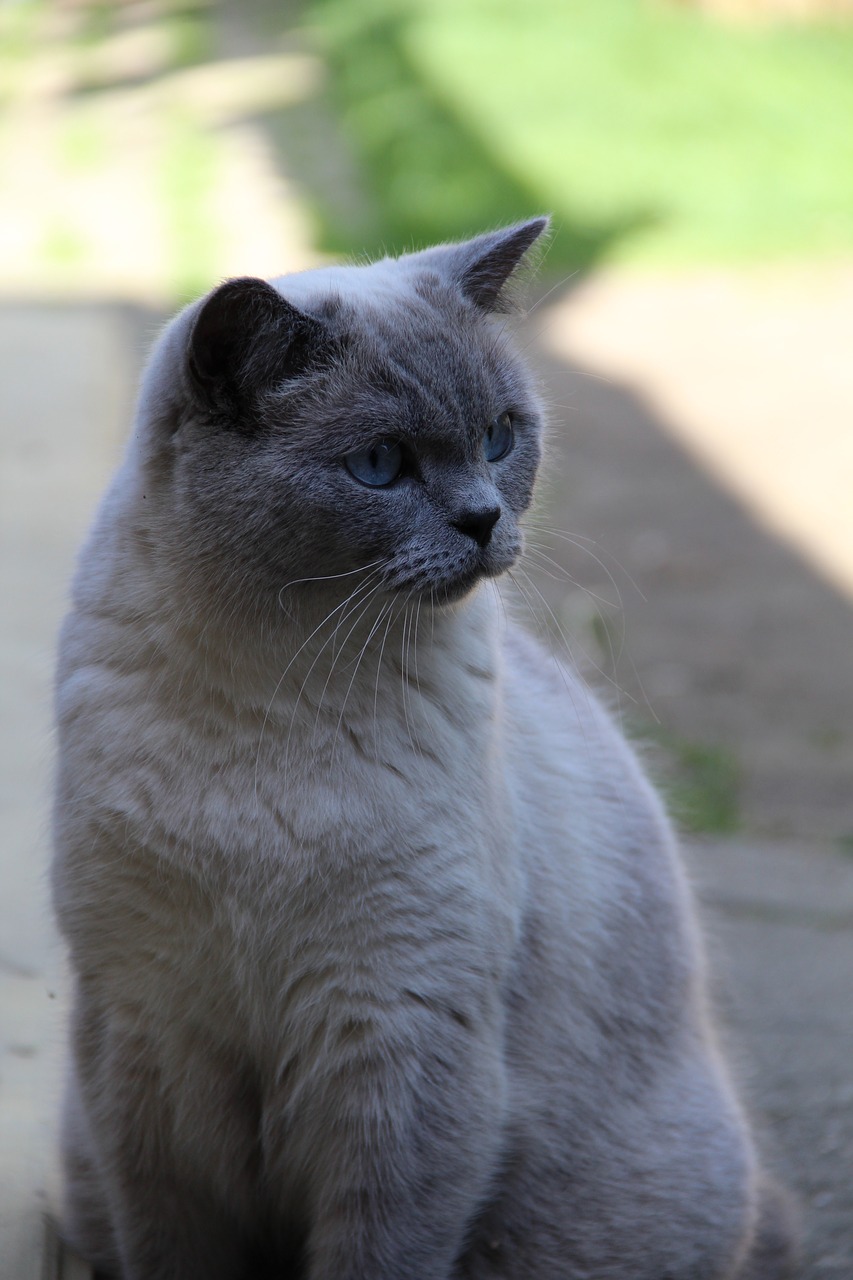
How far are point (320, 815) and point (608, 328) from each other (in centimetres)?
482

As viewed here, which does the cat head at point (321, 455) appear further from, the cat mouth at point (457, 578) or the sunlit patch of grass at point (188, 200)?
the sunlit patch of grass at point (188, 200)

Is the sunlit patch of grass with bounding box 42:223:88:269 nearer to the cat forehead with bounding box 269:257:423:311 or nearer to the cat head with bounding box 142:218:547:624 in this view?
the cat forehead with bounding box 269:257:423:311

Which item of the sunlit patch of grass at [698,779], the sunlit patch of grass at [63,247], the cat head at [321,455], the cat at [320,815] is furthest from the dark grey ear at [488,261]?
the sunlit patch of grass at [63,247]

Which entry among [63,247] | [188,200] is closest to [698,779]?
[63,247]

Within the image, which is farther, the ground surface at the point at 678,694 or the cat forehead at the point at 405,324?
the ground surface at the point at 678,694

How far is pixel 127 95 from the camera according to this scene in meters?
10.2

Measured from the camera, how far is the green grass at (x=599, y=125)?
697 cm

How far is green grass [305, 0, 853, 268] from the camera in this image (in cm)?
697

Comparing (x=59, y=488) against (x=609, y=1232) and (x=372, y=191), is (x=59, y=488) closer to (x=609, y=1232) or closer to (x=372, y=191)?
(x=609, y=1232)

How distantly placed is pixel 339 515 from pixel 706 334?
4.90 meters

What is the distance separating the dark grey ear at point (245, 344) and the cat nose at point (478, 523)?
24 centimetres

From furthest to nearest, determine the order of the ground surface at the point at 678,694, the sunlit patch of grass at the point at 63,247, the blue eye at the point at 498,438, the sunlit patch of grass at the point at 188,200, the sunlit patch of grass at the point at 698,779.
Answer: the sunlit patch of grass at the point at 63,247 → the sunlit patch of grass at the point at 188,200 → the sunlit patch of grass at the point at 698,779 → the ground surface at the point at 678,694 → the blue eye at the point at 498,438

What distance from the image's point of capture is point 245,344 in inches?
58.7

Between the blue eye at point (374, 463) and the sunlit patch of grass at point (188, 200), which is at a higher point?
Answer: the sunlit patch of grass at point (188, 200)
